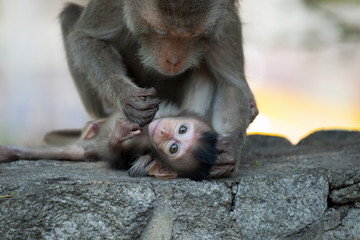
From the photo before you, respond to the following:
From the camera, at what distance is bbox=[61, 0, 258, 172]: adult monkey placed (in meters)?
4.14

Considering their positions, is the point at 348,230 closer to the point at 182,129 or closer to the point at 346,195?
the point at 346,195

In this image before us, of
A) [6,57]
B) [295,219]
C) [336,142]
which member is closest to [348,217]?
[295,219]

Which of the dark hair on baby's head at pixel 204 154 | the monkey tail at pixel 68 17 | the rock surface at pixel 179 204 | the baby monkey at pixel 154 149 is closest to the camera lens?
the rock surface at pixel 179 204

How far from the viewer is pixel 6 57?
10.5 m

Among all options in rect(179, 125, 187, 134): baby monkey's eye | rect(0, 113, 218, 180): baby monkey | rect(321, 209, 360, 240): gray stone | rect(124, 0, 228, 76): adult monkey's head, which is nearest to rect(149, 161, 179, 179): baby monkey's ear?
rect(0, 113, 218, 180): baby monkey

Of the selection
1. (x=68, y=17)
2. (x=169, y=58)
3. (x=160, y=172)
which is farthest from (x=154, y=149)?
(x=68, y=17)

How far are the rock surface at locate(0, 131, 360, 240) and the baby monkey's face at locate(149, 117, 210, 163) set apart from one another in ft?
1.21

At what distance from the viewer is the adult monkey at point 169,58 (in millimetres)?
4137

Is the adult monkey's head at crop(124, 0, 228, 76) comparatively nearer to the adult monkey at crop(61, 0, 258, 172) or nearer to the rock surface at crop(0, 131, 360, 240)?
the adult monkey at crop(61, 0, 258, 172)

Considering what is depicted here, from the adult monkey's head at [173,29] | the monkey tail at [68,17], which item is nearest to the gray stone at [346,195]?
the adult monkey's head at [173,29]

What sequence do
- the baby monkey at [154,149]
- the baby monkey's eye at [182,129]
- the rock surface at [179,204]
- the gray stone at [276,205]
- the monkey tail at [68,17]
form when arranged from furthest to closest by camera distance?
1. the monkey tail at [68,17]
2. the baby monkey's eye at [182,129]
3. the baby monkey at [154,149]
4. the gray stone at [276,205]
5. the rock surface at [179,204]

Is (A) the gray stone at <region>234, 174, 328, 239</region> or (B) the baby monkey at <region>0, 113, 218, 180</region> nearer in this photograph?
(A) the gray stone at <region>234, 174, 328, 239</region>

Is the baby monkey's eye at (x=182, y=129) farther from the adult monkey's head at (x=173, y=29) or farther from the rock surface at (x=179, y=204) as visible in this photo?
the rock surface at (x=179, y=204)

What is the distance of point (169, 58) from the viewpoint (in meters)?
4.32
